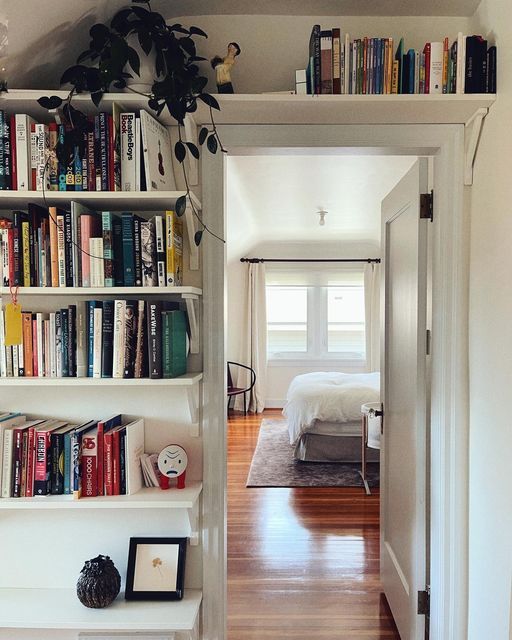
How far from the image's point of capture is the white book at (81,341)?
4.81 feet

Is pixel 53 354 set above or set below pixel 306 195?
below

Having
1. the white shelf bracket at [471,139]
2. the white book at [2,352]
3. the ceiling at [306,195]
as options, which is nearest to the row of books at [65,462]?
the white book at [2,352]

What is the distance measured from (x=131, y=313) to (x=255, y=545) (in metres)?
2.04

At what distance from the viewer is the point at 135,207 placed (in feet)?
5.10

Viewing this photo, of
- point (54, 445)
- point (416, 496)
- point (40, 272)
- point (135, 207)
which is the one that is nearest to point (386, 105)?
point (135, 207)

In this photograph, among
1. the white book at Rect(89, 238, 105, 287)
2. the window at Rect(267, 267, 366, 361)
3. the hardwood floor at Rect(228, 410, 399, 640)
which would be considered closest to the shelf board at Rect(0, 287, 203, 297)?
the white book at Rect(89, 238, 105, 287)

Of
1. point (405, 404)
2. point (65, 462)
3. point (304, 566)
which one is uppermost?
point (405, 404)

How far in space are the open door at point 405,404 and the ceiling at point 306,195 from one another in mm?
760

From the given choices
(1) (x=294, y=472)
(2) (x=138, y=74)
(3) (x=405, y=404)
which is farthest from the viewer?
(1) (x=294, y=472)

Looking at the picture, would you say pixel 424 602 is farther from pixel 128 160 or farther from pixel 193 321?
pixel 128 160

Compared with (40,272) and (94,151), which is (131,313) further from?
(94,151)

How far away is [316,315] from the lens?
6766 millimetres

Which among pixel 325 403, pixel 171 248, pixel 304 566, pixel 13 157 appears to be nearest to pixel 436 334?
pixel 171 248

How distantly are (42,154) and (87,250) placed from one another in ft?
1.09
